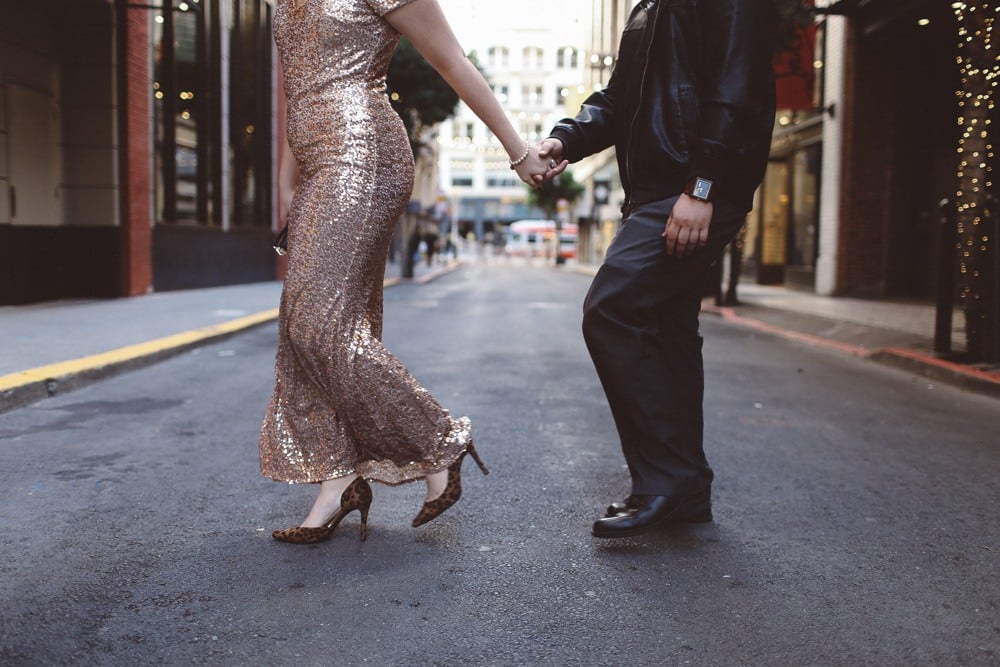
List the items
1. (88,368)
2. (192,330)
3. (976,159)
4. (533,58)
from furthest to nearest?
(533,58) < (192,330) < (976,159) < (88,368)

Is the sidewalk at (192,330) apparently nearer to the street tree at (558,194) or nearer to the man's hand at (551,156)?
the man's hand at (551,156)

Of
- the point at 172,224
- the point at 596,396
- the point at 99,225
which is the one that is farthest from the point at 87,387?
the point at 172,224

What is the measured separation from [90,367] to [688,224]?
4767mm

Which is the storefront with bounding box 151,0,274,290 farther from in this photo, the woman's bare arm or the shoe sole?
the shoe sole

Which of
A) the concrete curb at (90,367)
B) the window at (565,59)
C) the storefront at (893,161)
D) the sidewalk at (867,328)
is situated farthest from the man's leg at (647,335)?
the window at (565,59)

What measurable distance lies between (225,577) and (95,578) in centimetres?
35

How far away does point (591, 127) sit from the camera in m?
2.97

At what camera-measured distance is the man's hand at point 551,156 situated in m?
2.83

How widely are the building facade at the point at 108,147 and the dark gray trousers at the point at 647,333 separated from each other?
10078 mm

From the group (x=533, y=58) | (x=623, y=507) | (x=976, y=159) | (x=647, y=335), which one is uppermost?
(x=533, y=58)

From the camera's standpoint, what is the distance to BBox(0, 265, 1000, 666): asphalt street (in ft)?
6.73

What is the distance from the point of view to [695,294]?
287cm

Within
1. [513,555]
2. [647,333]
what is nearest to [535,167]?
[647,333]

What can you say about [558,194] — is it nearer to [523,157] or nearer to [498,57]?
[498,57]
